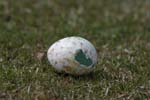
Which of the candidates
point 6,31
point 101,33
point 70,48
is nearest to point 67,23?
point 101,33

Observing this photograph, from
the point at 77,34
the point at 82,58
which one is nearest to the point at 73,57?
the point at 82,58

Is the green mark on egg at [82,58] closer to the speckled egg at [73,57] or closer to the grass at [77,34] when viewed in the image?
the speckled egg at [73,57]

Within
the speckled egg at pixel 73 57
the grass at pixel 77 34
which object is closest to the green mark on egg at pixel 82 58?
the speckled egg at pixel 73 57

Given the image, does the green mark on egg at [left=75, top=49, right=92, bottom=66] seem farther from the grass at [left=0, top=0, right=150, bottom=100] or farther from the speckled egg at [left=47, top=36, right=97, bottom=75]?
the grass at [left=0, top=0, right=150, bottom=100]

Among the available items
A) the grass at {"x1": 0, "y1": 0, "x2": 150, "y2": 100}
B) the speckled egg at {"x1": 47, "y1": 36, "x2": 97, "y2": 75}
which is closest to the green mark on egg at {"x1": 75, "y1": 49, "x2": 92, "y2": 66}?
the speckled egg at {"x1": 47, "y1": 36, "x2": 97, "y2": 75}
